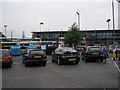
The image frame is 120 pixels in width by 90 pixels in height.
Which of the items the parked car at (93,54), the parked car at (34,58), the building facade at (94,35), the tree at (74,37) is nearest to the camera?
the parked car at (34,58)

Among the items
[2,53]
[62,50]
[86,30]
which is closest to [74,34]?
[62,50]

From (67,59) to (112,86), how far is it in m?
7.42

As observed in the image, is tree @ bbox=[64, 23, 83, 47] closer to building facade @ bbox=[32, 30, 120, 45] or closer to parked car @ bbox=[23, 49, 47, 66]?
parked car @ bbox=[23, 49, 47, 66]

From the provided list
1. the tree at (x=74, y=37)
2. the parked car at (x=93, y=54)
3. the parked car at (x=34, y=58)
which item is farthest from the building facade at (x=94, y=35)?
the parked car at (x=34, y=58)

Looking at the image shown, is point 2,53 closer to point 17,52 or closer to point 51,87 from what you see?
point 51,87

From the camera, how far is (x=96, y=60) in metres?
18.2

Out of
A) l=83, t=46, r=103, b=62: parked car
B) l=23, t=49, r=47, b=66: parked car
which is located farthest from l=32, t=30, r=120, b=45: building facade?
l=23, t=49, r=47, b=66: parked car

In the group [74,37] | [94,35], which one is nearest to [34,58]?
[74,37]

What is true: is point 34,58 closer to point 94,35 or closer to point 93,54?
point 93,54

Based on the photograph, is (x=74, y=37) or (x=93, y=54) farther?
(x=74, y=37)

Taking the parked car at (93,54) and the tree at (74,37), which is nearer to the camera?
the parked car at (93,54)

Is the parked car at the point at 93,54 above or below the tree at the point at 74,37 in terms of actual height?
below

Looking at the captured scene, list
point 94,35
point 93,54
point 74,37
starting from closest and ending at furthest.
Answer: point 93,54
point 74,37
point 94,35

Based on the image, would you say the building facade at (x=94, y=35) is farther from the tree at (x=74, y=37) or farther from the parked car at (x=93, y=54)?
the parked car at (x=93, y=54)
